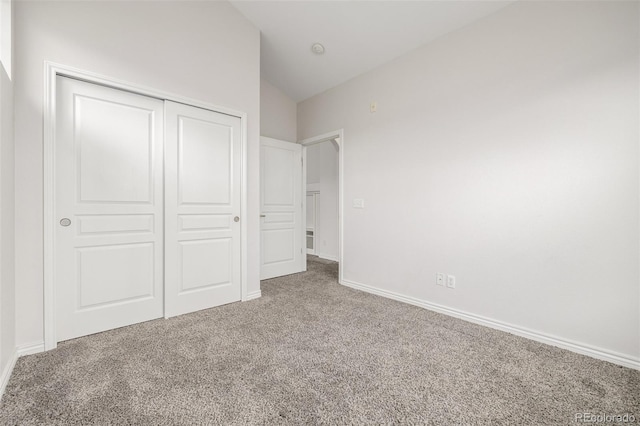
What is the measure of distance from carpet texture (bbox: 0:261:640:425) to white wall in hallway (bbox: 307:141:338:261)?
3140 millimetres

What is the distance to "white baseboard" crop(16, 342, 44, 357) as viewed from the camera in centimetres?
189

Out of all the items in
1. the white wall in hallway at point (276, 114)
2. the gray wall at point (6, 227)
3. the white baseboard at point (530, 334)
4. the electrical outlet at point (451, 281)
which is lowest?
the white baseboard at point (530, 334)

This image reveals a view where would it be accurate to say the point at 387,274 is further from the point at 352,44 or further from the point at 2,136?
the point at 2,136

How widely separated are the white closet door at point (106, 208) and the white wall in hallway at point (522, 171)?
2.37 meters

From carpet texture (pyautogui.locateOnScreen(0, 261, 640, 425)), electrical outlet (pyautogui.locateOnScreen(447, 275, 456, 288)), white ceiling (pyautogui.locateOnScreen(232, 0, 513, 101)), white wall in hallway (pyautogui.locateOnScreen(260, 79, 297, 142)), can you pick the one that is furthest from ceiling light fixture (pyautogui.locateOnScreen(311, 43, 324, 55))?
carpet texture (pyautogui.locateOnScreen(0, 261, 640, 425))

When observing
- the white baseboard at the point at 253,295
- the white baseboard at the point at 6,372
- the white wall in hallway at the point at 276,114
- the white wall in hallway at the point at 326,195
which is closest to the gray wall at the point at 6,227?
the white baseboard at the point at 6,372

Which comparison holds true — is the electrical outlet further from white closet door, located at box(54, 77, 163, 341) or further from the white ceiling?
white closet door, located at box(54, 77, 163, 341)

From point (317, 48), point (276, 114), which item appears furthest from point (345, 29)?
point (276, 114)

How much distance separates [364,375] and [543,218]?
1.79 meters

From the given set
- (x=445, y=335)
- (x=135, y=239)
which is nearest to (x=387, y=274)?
(x=445, y=335)

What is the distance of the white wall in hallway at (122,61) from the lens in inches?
75.1

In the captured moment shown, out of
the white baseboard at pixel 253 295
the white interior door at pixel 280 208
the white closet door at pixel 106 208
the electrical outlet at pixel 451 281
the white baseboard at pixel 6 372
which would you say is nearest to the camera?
the white baseboard at pixel 6 372

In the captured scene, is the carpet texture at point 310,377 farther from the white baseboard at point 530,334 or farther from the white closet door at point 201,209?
the white closet door at point 201,209

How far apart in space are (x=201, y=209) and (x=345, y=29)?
237 centimetres
